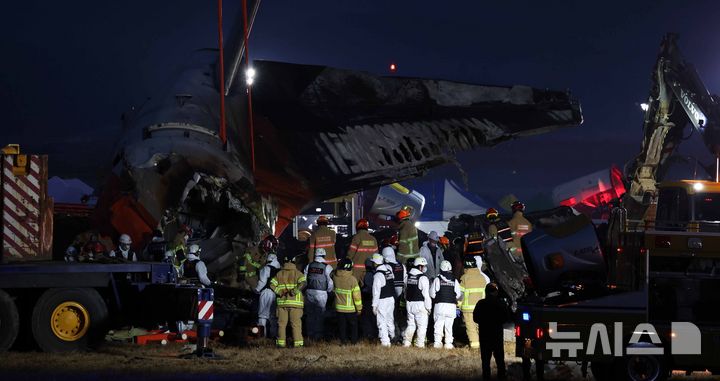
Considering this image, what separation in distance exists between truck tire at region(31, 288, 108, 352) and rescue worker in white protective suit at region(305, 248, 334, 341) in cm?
398

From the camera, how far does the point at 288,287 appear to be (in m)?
17.4

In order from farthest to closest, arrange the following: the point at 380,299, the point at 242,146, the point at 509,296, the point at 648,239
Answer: the point at 242,146, the point at 509,296, the point at 380,299, the point at 648,239

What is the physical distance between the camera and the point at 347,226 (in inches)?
1340

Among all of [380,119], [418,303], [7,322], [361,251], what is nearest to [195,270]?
[361,251]

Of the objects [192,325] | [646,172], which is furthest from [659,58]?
[192,325]

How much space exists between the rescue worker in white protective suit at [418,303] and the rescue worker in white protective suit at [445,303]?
18cm

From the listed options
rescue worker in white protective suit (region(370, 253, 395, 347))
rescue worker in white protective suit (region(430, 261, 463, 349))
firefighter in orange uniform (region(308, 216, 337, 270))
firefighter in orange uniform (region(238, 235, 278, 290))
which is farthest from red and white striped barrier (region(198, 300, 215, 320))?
firefighter in orange uniform (region(308, 216, 337, 270))

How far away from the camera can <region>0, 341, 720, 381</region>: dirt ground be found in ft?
42.3

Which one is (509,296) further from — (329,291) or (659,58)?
(659,58)

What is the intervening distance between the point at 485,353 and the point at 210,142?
1027cm

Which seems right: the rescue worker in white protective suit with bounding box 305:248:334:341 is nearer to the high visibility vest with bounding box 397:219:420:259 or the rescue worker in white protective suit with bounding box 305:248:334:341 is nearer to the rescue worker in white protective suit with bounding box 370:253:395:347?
the rescue worker in white protective suit with bounding box 370:253:395:347

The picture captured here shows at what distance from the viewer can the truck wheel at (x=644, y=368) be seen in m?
11.4

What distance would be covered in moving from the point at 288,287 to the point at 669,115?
1524 cm

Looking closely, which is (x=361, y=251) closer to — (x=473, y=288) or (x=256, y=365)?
(x=473, y=288)
